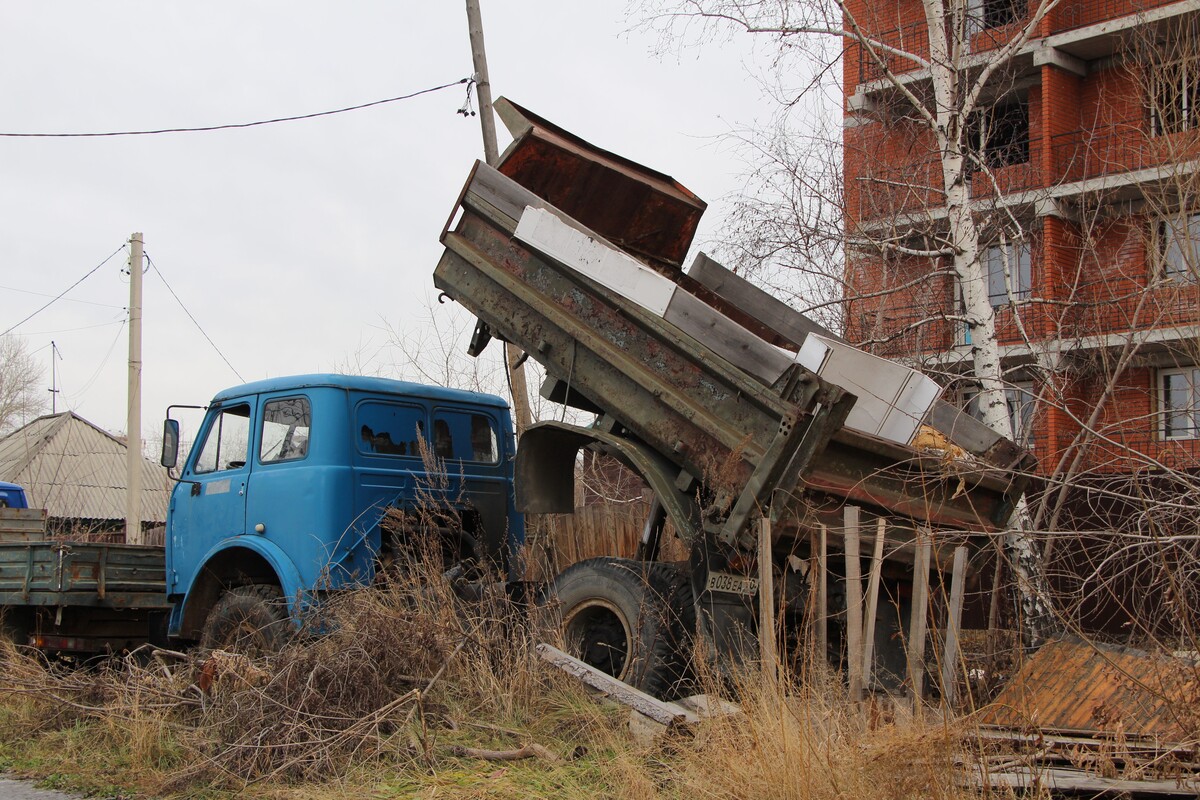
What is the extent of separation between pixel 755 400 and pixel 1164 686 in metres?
2.22

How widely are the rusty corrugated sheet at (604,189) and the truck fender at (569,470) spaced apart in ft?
5.72

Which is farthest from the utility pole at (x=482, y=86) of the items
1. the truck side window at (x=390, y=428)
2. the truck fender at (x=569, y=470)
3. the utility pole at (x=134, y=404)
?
the utility pole at (x=134, y=404)

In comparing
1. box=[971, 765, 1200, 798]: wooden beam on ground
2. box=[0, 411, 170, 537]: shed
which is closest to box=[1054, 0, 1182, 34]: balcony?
box=[971, 765, 1200, 798]: wooden beam on ground

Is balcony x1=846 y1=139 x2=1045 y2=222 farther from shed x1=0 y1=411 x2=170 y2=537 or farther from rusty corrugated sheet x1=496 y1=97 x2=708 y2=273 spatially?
shed x1=0 y1=411 x2=170 y2=537

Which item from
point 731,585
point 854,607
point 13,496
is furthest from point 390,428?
point 13,496

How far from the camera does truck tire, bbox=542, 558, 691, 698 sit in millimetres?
5785

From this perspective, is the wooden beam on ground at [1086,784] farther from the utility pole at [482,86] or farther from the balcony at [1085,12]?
the balcony at [1085,12]

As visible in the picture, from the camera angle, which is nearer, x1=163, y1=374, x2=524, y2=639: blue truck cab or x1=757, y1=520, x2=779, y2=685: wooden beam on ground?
x1=757, y1=520, x2=779, y2=685: wooden beam on ground

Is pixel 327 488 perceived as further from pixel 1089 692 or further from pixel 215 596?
pixel 1089 692

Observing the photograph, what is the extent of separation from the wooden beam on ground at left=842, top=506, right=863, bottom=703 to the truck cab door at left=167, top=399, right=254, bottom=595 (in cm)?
437

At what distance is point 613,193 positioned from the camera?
25.2 ft

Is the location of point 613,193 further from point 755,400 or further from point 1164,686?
point 1164,686

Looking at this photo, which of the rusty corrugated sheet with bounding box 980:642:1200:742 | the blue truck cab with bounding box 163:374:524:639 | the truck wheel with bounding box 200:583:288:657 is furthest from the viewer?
the blue truck cab with bounding box 163:374:524:639

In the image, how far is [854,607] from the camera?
5.34 meters
